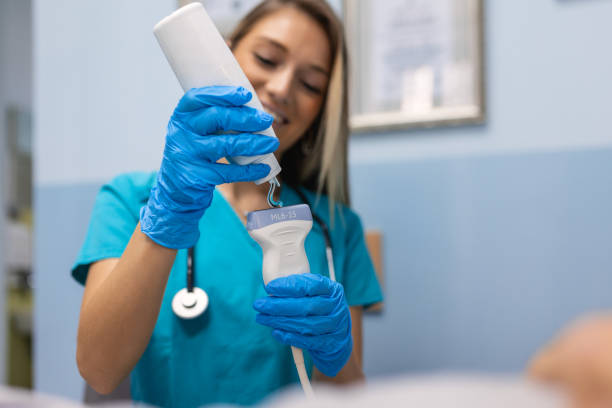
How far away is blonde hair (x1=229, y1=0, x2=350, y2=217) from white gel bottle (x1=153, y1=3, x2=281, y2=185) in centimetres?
32

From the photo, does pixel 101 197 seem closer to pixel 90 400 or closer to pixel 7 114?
pixel 90 400

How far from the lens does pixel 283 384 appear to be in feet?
2.64

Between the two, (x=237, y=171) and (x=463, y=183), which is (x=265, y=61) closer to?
(x=237, y=171)

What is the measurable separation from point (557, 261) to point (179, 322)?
0.77 m

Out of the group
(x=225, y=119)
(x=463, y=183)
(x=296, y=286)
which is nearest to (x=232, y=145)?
(x=225, y=119)

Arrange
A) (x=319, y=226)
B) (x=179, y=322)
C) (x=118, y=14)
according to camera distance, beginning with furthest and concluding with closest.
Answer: (x=118, y=14) → (x=319, y=226) → (x=179, y=322)

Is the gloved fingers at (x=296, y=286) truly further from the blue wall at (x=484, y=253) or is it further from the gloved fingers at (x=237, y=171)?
the blue wall at (x=484, y=253)

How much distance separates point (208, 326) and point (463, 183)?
0.63 m

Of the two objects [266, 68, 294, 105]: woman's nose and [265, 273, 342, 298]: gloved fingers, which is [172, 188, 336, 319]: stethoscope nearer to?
[265, 273, 342, 298]: gloved fingers

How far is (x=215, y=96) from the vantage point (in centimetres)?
56

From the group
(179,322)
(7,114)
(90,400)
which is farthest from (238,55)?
(7,114)

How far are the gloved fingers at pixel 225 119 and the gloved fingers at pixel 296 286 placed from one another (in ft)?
0.66

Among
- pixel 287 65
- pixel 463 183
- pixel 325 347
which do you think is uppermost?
pixel 287 65

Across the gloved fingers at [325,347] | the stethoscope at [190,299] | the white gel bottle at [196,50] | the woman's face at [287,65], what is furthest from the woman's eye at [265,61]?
the gloved fingers at [325,347]
